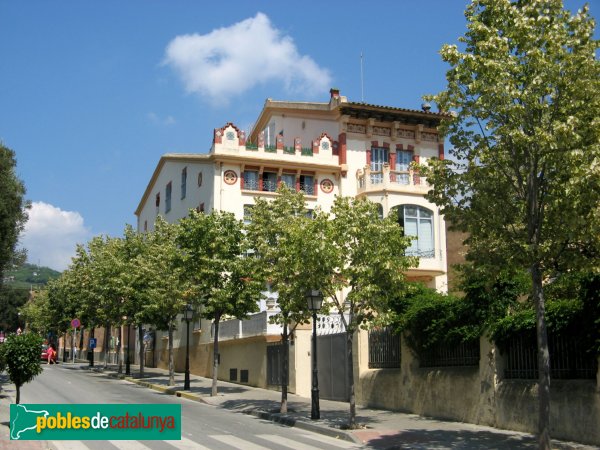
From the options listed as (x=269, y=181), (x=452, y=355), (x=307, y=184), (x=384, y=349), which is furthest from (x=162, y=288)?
(x=452, y=355)

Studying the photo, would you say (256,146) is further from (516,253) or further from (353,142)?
(516,253)

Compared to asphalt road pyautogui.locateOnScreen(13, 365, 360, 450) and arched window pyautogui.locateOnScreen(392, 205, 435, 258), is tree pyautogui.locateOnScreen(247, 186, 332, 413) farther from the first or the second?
arched window pyautogui.locateOnScreen(392, 205, 435, 258)

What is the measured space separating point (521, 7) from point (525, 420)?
27.6 ft

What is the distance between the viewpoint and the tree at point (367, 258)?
16062 mm

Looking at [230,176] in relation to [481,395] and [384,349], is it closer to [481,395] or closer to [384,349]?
[384,349]

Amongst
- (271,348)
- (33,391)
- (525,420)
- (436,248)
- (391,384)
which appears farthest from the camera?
(436,248)

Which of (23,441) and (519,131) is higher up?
(519,131)

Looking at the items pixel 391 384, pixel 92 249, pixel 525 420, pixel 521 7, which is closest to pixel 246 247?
pixel 391 384

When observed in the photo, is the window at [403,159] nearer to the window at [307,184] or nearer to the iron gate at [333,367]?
the window at [307,184]

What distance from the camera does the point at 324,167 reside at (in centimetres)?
3734

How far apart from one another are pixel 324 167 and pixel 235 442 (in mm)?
25096

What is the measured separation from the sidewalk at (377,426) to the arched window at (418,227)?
507 inches

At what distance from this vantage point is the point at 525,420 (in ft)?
46.5

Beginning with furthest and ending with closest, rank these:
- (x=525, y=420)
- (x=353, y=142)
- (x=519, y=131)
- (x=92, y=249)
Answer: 1. (x=92, y=249)
2. (x=353, y=142)
3. (x=525, y=420)
4. (x=519, y=131)
